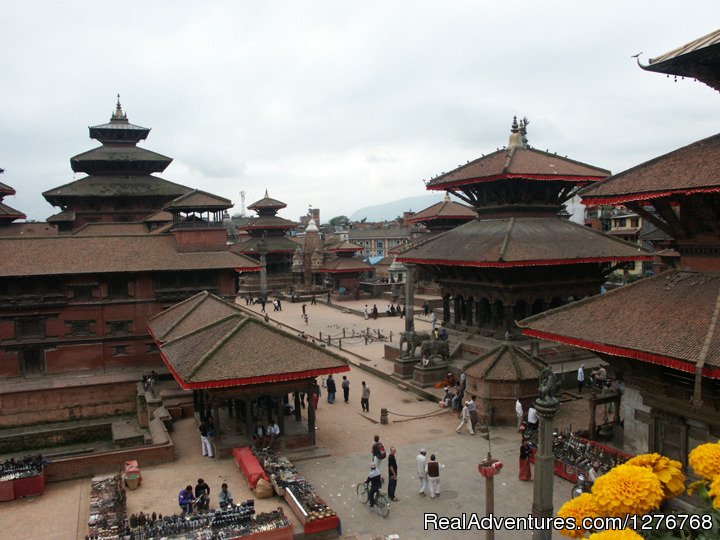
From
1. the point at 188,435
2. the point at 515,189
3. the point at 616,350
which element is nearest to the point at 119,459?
the point at 188,435

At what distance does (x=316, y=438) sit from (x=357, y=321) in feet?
92.7

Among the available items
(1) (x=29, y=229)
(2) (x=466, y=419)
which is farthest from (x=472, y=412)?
(1) (x=29, y=229)

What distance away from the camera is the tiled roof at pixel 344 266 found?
64.8 metres

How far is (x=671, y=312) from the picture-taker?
13.6 m

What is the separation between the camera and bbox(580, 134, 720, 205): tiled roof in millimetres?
13242

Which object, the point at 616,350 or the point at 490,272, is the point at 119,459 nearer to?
the point at 616,350

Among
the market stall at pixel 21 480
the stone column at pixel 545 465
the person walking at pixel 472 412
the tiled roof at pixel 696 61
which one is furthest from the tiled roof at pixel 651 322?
the market stall at pixel 21 480

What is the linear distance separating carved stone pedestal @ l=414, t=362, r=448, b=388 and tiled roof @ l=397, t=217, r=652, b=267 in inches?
198

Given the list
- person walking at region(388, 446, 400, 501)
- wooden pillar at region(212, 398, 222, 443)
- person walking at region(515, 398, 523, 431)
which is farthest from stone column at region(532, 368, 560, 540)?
wooden pillar at region(212, 398, 222, 443)

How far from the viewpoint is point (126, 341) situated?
31656 mm

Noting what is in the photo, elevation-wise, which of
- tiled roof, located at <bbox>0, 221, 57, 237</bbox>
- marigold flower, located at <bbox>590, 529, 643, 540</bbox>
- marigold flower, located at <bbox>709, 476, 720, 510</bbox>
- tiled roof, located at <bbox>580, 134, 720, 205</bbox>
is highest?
tiled roof, located at <bbox>0, 221, 57, 237</bbox>

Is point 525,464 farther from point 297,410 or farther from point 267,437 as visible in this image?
point 297,410

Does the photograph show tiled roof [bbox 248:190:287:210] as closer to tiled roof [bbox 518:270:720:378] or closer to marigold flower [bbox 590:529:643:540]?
tiled roof [bbox 518:270:720:378]

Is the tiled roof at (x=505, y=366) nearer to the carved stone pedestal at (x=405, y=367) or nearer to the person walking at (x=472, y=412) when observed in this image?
the person walking at (x=472, y=412)
